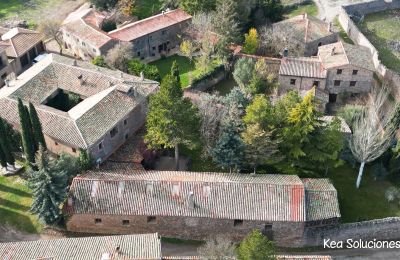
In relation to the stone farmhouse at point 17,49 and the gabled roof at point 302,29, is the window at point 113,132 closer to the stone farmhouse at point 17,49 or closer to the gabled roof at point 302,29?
the stone farmhouse at point 17,49

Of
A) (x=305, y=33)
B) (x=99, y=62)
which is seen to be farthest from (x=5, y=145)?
(x=305, y=33)

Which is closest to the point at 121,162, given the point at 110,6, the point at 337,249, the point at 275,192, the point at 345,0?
the point at 275,192

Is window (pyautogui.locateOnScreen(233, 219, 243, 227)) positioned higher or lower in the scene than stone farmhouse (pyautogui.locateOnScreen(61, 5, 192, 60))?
lower

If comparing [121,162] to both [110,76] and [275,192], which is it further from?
[275,192]

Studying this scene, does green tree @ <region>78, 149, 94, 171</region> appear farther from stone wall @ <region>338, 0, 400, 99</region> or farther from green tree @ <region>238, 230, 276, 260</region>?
stone wall @ <region>338, 0, 400, 99</region>

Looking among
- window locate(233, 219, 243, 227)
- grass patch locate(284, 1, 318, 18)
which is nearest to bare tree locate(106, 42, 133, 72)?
window locate(233, 219, 243, 227)
